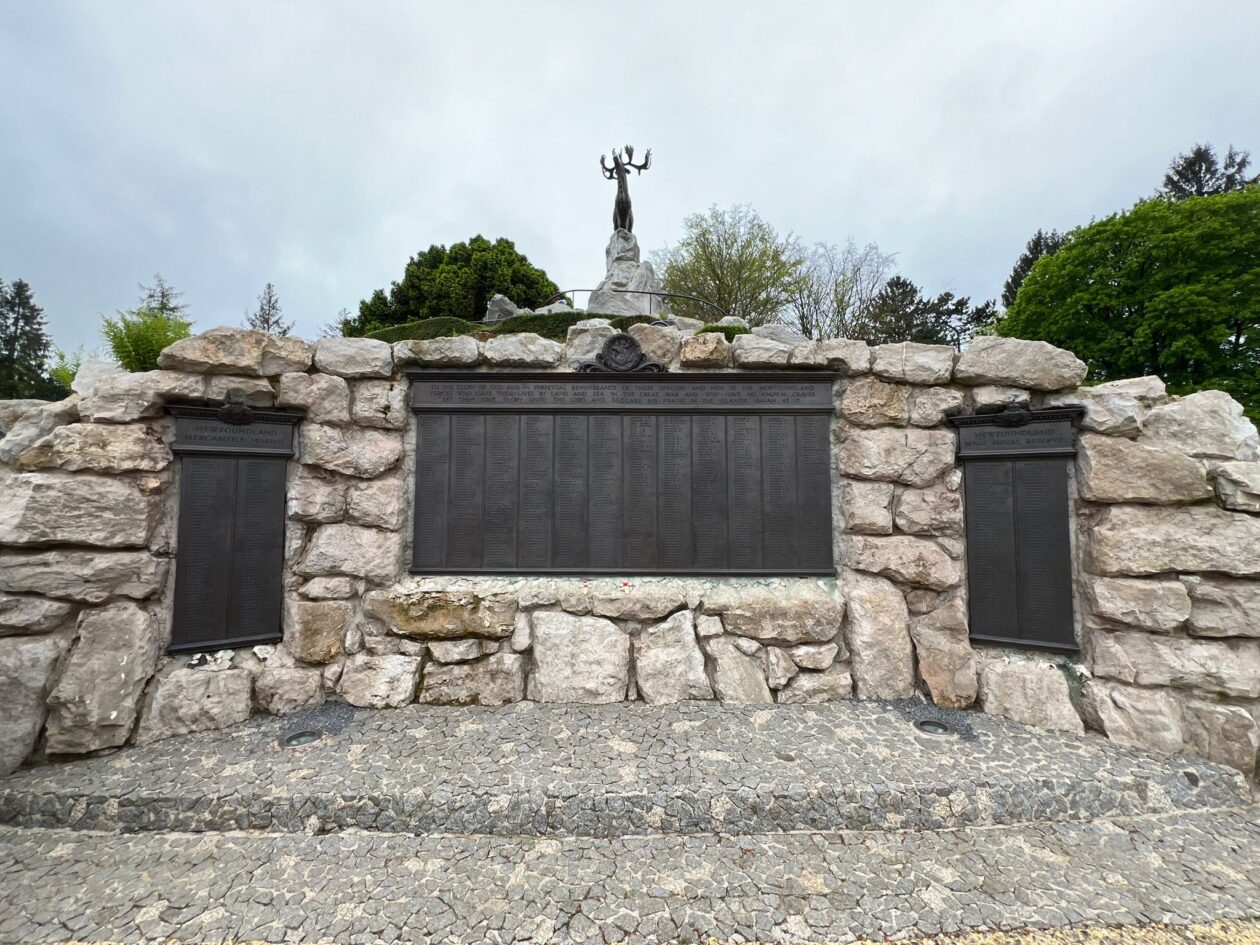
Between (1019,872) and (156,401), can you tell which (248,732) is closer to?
(156,401)

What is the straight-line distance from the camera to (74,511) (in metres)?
2.84

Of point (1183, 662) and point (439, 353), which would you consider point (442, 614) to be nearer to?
point (439, 353)

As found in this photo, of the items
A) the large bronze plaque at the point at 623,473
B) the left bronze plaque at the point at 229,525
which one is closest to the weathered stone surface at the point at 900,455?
the large bronze plaque at the point at 623,473

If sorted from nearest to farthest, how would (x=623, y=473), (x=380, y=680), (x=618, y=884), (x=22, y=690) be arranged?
(x=618, y=884) → (x=22, y=690) → (x=380, y=680) → (x=623, y=473)

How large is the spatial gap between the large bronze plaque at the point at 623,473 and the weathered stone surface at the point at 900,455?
8.3 inches

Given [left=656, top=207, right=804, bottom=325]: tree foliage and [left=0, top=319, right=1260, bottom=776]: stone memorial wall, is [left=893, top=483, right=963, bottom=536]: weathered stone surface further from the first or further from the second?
[left=656, top=207, right=804, bottom=325]: tree foliage

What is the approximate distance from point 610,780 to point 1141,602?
3.35 meters

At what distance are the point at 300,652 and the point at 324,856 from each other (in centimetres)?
142

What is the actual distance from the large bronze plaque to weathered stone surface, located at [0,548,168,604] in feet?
5.00

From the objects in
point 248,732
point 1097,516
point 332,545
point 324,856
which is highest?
point 1097,516

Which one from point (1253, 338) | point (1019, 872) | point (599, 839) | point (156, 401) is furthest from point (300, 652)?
point (1253, 338)

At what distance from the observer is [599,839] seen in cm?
235

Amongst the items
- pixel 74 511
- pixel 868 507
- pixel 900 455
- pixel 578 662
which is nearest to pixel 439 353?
pixel 74 511

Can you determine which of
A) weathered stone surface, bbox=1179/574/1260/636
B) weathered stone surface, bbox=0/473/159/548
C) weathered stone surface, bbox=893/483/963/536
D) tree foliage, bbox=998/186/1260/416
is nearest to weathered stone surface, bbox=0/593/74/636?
weathered stone surface, bbox=0/473/159/548
